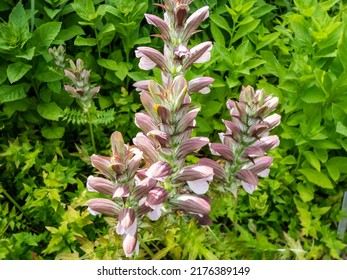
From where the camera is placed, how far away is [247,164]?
1.83m

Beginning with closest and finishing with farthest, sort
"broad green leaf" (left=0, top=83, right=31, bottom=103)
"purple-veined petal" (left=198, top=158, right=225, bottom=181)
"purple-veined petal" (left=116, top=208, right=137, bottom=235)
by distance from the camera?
"purple-veined petal" (left=116, top=208, right=137, bottom=235) → "purple-veined petal" (left=198, top=158, right=225, bottom=181) → "broad green leaf" (left=0, top=83, right=31, bottom=103)

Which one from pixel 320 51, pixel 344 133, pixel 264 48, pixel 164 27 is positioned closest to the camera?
pixel 164 27

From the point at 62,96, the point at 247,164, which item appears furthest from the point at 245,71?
the point at 62,96

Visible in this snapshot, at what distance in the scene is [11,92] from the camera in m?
2.62

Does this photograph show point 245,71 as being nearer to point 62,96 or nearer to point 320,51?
point 320,51

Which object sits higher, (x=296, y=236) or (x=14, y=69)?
(x=14, y=69)

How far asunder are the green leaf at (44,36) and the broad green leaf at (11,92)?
22 centimetres

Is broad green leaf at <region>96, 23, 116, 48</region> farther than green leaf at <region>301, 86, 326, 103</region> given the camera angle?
Yes

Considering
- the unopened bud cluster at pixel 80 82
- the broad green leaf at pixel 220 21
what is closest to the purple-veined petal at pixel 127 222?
the unopened bud cluster at pixel 80 82

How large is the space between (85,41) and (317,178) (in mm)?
1413

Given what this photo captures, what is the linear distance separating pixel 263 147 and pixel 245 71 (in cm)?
87

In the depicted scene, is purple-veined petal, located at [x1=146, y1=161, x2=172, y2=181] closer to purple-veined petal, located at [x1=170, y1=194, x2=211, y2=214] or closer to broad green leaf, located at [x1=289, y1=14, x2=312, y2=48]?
purple-veined petal, located at [x1=170, y1=194, x2=211, y2=214]

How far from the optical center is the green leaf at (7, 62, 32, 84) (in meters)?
2.49

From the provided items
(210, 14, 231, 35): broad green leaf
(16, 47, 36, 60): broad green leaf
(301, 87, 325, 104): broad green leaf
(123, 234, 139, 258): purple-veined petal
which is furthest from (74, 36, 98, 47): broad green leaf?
(123, 234, 139, 258): purple-veined petal
